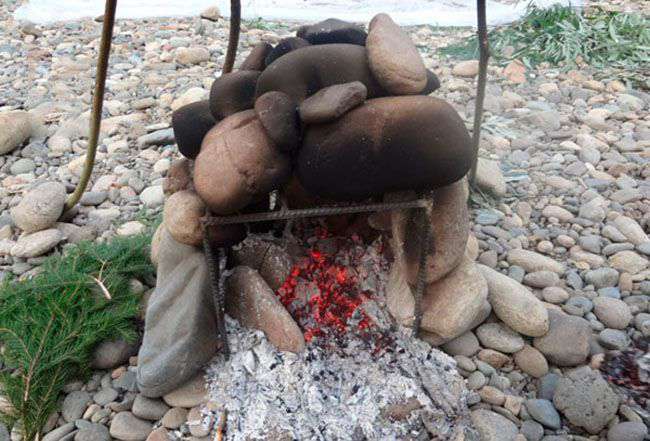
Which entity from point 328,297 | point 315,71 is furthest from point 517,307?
point 315,71

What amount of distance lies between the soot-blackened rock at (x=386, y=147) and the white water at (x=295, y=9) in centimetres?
450

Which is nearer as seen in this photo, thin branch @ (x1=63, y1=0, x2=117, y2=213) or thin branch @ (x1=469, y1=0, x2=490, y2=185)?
thin branch @ (x1=63, y1=0, x2=117, y2=213)

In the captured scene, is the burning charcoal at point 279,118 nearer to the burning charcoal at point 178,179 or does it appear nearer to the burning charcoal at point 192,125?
the burning charcoal at point 192,125

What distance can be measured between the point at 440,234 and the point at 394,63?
0.56 meters

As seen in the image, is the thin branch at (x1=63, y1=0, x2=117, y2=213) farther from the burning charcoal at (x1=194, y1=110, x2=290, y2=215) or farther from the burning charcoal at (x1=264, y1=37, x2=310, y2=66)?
the burning charcoal at (x1=194, y1=110, x2=290, y2=215)

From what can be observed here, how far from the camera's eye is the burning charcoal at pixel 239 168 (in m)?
1.58

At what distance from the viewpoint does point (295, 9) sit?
6.06 metres

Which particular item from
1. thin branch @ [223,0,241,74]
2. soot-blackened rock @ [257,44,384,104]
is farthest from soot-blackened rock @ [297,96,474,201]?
thin branch @ [223,0,241,74]

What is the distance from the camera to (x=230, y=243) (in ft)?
5.94

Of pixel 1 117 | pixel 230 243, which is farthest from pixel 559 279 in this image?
pixel 1 117

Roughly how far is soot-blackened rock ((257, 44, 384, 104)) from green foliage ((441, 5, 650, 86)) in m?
3.33

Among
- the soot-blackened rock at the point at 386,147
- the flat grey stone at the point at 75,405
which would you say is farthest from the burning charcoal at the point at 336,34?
the flat grey stone at the point at 75,405

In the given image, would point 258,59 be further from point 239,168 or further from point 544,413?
point 544,413

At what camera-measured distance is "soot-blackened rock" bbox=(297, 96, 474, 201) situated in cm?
155
